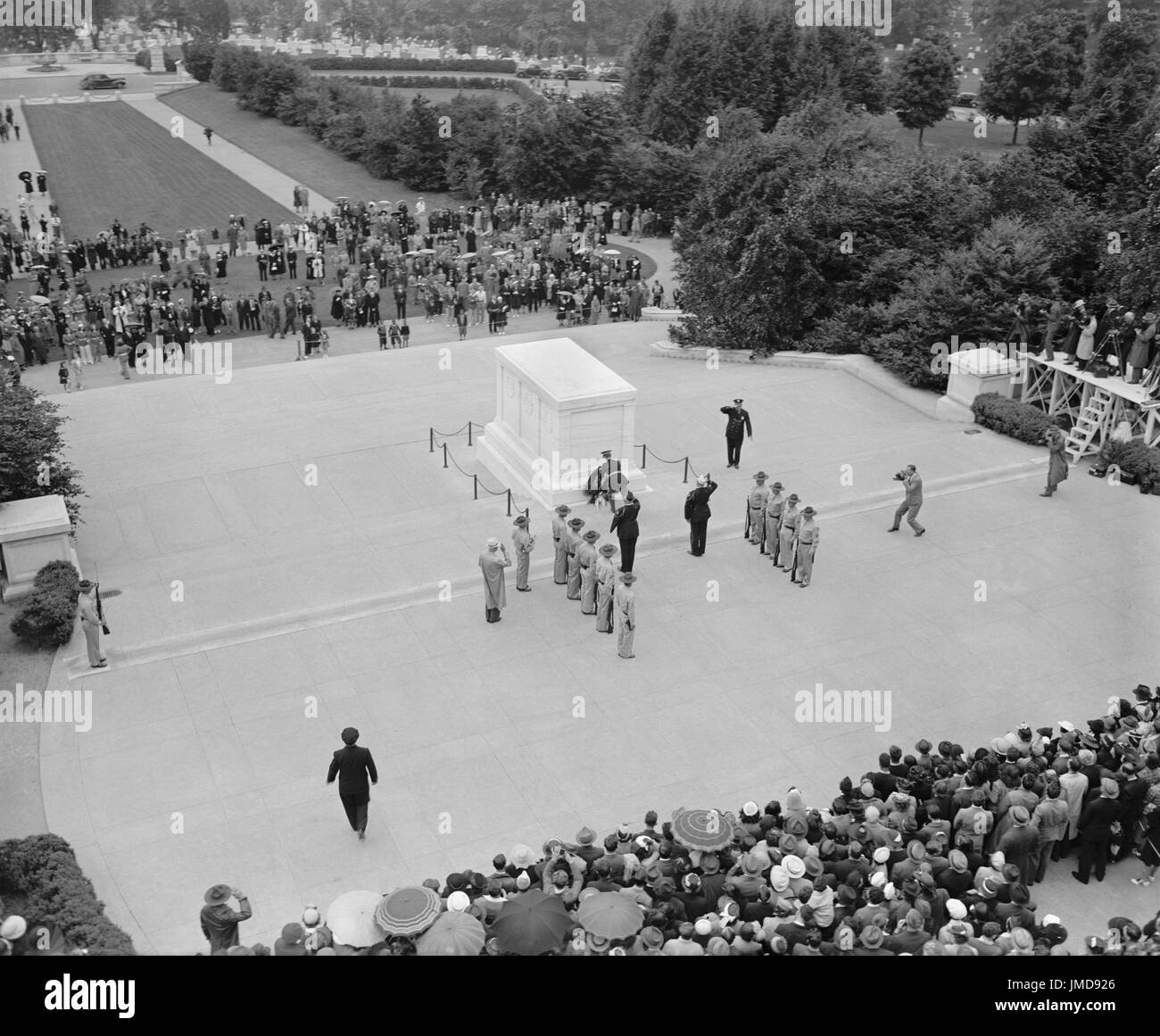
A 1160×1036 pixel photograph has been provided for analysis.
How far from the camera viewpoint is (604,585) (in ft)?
52.4

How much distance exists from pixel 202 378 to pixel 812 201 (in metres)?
14.0

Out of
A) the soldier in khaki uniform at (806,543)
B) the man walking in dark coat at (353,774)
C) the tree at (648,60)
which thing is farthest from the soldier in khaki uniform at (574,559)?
the tree at (648,60)

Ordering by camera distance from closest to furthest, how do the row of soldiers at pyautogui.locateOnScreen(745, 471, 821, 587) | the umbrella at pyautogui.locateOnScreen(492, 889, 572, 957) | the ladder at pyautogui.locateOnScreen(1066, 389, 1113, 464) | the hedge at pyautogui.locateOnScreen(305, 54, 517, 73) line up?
1. the umbrella at pyautogui.locateOnScreen(492, 889, 572, 957)
2. the row of soldiers at pyautogui.locateOnScreen(745, 471, 821, 587)
3. the ladder at pyautogui.locateOnScreen(1066, 389, 1113, 464)
4. the hedge at pyautogui.locateOnScreen(305, 54, 517, 73)

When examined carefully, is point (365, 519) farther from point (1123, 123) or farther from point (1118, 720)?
point (1123, 123)

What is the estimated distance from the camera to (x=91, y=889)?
11.3 meters

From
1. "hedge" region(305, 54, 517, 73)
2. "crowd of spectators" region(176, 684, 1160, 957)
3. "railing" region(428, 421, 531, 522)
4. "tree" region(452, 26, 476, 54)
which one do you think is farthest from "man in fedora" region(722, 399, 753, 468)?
"tree" region(452, 26, 476, 54)

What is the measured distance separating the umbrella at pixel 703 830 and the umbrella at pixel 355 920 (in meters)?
2.55

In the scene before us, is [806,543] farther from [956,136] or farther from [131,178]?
[956,136]

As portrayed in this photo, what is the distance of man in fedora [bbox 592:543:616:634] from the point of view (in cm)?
1591

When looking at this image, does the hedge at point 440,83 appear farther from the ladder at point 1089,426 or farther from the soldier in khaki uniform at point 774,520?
the soldier in khaki uniform at point 774,520

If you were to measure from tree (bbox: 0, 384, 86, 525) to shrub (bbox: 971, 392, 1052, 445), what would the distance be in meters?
15.3

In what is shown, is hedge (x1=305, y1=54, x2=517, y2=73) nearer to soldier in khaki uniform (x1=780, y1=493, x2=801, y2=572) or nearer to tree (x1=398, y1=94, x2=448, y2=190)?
tree (x1=398, y1=94, x2=448, y2=190)

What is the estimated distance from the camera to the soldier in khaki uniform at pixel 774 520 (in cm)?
1772

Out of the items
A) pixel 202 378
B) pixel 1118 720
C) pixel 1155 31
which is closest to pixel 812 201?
pixel 202 378
